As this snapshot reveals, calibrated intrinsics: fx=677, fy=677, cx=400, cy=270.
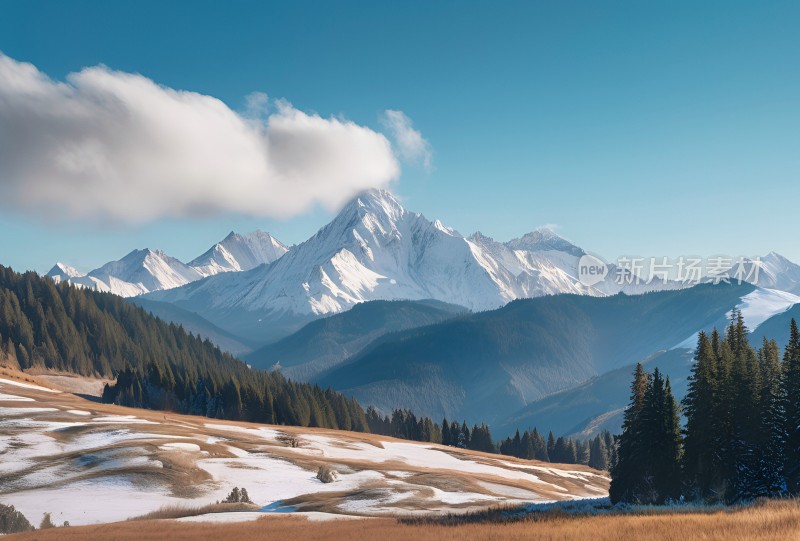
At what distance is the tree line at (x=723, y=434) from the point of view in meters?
50.8

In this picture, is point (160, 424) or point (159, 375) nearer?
point (160, 424)

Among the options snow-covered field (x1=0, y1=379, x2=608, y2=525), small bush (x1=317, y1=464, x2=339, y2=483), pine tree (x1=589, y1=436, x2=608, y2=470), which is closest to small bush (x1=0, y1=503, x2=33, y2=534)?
snow-covered field (x1=0, y1=379, x2=608, y2=525)

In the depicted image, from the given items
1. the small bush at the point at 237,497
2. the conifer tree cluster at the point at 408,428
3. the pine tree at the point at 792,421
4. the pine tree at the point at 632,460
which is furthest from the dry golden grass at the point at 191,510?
the conifer tree cluster at the point at 408,428

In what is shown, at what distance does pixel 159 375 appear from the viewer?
166625mm

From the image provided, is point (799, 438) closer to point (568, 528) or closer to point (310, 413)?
point (568, 528)

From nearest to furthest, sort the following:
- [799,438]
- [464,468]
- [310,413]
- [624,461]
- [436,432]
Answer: [799,438]
[624,461]
[464,468]
[310,413]
[436,432]

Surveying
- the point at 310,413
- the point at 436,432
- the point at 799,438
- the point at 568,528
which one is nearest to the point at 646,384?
the point at 799,438

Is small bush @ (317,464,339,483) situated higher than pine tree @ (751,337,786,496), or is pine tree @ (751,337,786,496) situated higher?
pine tree @ (751,337,786,496)

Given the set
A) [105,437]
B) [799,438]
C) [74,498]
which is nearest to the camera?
[799,438]

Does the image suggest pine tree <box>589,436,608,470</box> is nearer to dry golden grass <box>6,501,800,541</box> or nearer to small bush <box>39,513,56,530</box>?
dry golden grass <box>6,501,800,541</box>

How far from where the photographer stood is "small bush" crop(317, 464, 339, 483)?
221ft

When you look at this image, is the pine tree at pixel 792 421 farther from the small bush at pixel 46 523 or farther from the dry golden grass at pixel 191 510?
the small bush at pixel 46 523

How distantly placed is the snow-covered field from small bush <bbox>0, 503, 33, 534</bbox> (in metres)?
1.64

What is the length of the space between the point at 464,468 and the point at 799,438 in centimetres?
5203
